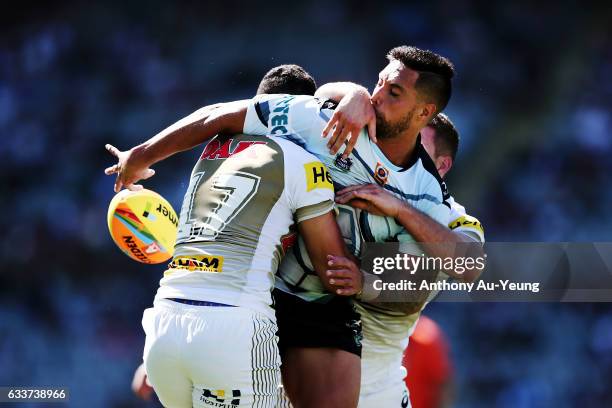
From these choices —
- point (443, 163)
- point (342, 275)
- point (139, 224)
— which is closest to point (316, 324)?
point (342, 275)

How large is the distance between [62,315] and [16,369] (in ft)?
2.49

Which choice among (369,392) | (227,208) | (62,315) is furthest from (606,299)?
(227,208)

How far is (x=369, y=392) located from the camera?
4.86m

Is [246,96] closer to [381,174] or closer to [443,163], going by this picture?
[443,163]

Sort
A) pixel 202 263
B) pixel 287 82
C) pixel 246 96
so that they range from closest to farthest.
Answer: pixel 202 263, pixel 287 82, pixel 246 96

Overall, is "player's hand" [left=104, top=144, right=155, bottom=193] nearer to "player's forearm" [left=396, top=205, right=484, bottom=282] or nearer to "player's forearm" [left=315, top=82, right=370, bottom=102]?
"player's forearm" [left=315, top=82, right=370, bottom=102]

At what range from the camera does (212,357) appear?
11.7 feet

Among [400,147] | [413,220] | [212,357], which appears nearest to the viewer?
[212,357]

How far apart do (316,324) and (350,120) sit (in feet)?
3.20

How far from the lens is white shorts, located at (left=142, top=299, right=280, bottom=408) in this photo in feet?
11.8

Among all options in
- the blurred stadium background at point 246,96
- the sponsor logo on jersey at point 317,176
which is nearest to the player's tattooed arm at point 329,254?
the sponsor logo on jersey at point 317,176

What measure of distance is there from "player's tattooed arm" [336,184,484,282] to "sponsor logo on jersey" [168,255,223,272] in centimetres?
72

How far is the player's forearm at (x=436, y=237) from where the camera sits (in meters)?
4.27

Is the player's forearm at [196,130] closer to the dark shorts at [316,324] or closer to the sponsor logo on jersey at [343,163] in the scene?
the sponsor logo on jersey at [343,163]
